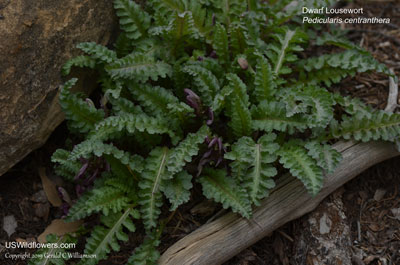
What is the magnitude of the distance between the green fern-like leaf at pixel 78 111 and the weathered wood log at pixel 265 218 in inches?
43.1

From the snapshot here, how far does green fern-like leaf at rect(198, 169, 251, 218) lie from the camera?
292cm

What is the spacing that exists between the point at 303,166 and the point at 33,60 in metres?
2.02

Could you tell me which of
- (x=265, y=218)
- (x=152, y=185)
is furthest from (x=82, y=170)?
(x=265, y=218)

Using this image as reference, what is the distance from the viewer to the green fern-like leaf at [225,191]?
2.92 m

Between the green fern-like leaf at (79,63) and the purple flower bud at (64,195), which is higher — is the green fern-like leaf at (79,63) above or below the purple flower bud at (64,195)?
above

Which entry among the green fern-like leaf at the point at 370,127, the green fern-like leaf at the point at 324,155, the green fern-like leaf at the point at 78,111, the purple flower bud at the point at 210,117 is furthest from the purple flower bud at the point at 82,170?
the green fern-like leaf at the point at 370,127

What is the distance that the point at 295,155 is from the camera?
3084 millimetres

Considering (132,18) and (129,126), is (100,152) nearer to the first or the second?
(129,126)

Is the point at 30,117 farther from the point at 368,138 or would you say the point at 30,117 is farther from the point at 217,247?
the point at 368,138

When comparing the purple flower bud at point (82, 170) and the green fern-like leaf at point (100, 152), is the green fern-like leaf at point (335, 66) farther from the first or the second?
the purple flower bud at point (82, 170)

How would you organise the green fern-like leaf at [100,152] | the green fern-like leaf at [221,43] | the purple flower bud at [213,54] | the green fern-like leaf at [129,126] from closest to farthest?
1. the green fern-like leaf at [100,152]
2. the green fern-like leaf at [129,126]
3. the green fern-like leaf at [221,43]
4. the purple flower bud at [213,54]

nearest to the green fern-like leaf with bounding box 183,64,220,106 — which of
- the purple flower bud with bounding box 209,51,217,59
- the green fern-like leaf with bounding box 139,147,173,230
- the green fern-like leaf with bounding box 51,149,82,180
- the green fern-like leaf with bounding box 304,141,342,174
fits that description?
the purple flower bud with bounding box 209,51,217,59

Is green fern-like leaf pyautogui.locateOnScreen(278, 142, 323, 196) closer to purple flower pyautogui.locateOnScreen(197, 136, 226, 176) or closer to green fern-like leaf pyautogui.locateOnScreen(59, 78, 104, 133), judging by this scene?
purple flower pyautogui.locateOnScreen(197, 136, 226, 176)

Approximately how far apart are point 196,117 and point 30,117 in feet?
3.95
